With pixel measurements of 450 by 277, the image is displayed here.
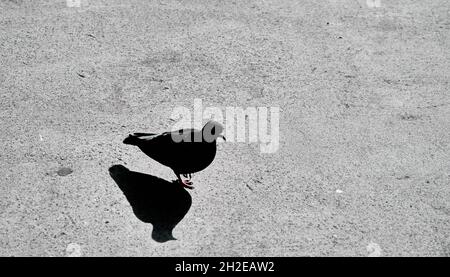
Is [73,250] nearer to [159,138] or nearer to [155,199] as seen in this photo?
[155,199]

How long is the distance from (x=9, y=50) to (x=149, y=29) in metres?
1.77

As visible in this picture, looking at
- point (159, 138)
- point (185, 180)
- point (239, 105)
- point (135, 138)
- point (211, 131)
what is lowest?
point (185, 180)

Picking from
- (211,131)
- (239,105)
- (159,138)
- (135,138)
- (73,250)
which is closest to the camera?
(73,250)

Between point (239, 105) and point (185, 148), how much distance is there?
1487mm

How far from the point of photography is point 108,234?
502 centimetres

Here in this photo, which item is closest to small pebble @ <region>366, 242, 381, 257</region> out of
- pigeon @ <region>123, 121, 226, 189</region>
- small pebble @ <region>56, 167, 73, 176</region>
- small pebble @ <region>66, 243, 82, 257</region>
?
pigeon @ <region>123, 121, 226, 189</region>

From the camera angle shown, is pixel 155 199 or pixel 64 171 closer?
pixel 155 199

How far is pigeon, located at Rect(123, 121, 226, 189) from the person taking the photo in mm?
5211

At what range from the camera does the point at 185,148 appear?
17.2 ft

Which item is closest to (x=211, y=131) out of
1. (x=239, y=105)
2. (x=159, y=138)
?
(x=159, y=138)

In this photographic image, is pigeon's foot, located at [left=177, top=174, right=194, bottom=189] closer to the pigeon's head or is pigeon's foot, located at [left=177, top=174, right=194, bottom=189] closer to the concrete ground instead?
the concrete ground

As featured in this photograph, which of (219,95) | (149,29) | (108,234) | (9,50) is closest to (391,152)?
(219,95)

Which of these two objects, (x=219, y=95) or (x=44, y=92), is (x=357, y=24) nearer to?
(x=219, y=95)

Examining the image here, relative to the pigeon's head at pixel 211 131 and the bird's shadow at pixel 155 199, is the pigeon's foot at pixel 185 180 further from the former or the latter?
the pigeon's head at pixel 211 131
